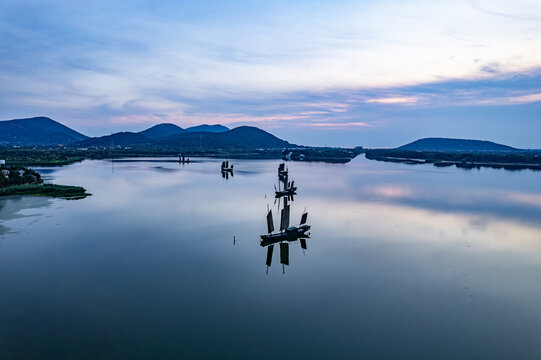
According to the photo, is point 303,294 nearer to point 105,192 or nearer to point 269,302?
point 269,302

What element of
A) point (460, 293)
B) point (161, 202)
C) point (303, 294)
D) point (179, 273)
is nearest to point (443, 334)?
point (460, 293)

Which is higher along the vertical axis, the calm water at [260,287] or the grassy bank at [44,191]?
the grassy bank at [44,191]

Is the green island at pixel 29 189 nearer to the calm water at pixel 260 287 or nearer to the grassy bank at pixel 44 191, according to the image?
the grassy bank at pixel 44 191

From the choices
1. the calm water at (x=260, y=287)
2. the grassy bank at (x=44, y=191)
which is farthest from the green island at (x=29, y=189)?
the calm water at (x=260, y=287)

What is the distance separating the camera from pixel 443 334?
25.8 feet

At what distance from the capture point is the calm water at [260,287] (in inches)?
295

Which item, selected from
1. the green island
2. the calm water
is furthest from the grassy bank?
the calm water

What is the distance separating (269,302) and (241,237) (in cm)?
630

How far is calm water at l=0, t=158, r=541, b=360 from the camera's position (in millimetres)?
7480

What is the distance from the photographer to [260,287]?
10320 mm

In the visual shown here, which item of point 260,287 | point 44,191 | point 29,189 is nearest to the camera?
point 260,287

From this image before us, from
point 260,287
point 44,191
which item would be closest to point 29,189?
point 44,191

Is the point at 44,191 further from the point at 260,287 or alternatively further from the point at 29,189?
the point at 260,287

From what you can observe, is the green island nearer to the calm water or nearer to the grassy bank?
the grassy bank
